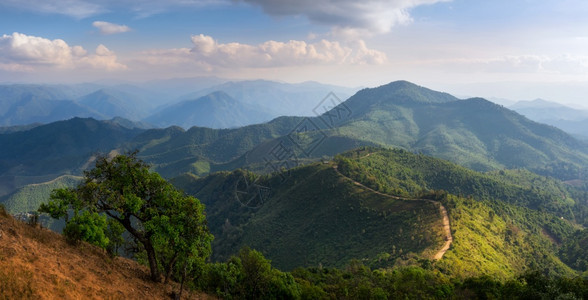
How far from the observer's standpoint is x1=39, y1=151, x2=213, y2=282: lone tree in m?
22.4

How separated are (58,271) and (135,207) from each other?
598 centimetres

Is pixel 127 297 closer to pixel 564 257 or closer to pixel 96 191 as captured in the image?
pixel 96 191

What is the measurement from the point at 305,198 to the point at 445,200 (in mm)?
50281

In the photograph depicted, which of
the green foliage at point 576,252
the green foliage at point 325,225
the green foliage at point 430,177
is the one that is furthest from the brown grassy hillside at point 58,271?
the green foliage at point 576,252

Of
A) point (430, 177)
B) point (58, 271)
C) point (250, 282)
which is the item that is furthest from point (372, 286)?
point (430, 177)

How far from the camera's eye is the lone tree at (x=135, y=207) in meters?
22.4

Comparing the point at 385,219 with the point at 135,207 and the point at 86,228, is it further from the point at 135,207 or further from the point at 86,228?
the point at 86,228

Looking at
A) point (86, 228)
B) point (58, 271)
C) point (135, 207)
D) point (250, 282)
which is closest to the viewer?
point (58, 271)

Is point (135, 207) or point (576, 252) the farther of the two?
point (576, 252)

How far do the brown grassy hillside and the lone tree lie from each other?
1912mm

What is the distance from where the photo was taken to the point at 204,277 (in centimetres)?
3528

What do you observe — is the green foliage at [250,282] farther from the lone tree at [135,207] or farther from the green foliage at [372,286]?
the lone tree at [135,207]

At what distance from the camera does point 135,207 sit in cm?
2261

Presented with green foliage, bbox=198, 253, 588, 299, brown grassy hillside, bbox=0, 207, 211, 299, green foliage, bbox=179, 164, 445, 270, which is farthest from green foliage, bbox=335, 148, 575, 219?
brown grassy hillside, bbox=0, 207, 211, 299
